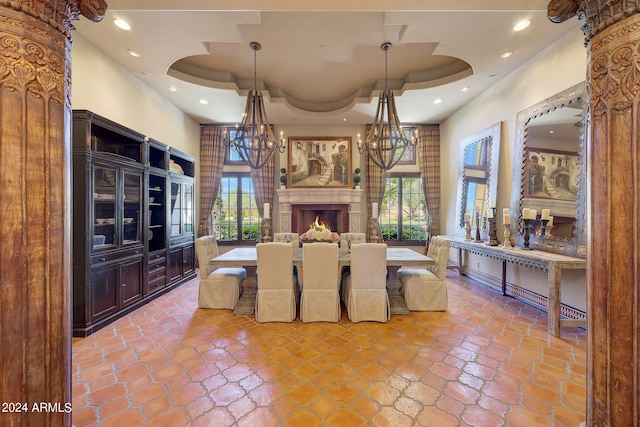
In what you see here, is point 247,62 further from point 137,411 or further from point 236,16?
point 137,411

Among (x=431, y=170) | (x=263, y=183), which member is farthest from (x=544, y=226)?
(x=263, y=183)

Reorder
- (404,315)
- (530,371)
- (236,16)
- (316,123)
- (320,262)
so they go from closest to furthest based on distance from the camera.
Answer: (530,371)
(236,16)
(320,262)
(404,315)
(316,123)

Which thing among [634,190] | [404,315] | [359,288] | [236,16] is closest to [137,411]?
[359,288]

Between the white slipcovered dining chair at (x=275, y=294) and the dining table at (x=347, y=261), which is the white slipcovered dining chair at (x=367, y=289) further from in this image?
the white slipcovered dining chair at (x=275, y=294)

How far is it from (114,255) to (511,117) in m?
6.08

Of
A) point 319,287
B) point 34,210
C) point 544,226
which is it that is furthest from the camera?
point 544,226

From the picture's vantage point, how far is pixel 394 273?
3688 mm

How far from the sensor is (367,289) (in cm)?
318

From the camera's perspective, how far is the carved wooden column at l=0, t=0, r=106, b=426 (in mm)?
1062

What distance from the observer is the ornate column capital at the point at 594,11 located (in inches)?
44.3

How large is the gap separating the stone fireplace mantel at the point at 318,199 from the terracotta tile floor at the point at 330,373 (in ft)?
10.4

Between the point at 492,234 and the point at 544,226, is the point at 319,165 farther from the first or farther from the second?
the point at 544,226

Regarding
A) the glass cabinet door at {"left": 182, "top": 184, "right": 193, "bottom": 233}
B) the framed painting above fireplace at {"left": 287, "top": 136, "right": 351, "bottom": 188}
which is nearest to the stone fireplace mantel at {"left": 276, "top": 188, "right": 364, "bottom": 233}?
the framed painting above fireplace at {"left": 287, "top": 136, "right": 351, "bottom": 188}

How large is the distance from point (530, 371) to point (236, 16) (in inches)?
176
